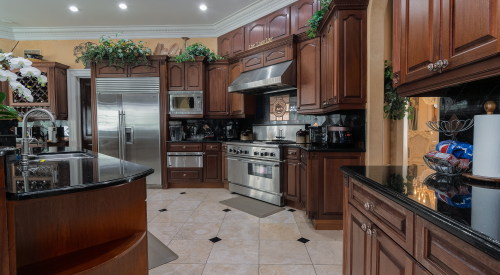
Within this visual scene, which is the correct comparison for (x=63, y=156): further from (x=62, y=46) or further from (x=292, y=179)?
(x=62, y=46)

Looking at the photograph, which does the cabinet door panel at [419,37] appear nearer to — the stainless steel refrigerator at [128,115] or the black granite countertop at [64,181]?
the black granite countertop at [64,181]

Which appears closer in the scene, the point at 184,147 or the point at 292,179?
the point at 292,179

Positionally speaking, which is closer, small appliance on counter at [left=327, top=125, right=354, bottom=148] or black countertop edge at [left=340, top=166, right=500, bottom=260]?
black countertop edge at [left=340, top=166, right=500, bottom=260]

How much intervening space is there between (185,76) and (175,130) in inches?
40.7

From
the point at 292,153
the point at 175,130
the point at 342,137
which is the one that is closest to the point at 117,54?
the point at 175,130

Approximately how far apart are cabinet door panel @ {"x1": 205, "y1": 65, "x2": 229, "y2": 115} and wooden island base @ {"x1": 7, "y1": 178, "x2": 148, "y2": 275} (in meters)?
3.48

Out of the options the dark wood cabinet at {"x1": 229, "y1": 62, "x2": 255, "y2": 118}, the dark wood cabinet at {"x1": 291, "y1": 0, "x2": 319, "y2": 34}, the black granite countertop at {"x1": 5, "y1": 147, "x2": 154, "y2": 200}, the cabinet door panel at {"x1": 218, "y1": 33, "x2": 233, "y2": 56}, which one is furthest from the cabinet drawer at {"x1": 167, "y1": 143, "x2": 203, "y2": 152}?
the black granite countertop at {"x1": 5, "y1": 147, "x2": 154, "y2": 200}

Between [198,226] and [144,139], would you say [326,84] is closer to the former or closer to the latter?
[198,226]

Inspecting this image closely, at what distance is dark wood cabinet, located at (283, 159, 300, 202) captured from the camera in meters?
3.43

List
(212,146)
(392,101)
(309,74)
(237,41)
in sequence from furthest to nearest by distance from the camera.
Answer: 1. (237,41)
2. (212,146)
3. (309,74)
4. (392,101)

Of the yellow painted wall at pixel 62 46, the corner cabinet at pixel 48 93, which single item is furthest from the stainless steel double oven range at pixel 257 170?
the corner cabinet at pixel 48 93

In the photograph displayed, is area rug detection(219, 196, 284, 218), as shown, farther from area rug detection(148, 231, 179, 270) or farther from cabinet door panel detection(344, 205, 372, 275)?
cabinet door panel detection(344, 205, 372, 275)

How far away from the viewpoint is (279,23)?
4215mm

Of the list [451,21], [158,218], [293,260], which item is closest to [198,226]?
[158,218]
